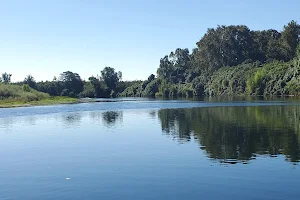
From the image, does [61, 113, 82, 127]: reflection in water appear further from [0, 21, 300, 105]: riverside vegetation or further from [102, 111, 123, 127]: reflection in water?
[0, 21, 300, 105]: riverside vegetation

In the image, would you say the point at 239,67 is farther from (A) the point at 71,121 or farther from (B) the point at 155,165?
(B) the point at 155,165

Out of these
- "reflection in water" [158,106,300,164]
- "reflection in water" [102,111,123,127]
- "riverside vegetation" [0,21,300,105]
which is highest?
"riverside vegetation" [0,21,300,105]

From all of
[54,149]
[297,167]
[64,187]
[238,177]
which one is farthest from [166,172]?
[54,149]

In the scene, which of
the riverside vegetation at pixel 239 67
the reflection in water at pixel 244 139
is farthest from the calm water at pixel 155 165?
the riverside vegetation at pixel 239 67

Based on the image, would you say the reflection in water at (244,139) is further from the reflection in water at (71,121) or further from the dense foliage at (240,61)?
the dense foliage at (240,61)

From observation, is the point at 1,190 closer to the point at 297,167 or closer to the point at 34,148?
the point at 34,148


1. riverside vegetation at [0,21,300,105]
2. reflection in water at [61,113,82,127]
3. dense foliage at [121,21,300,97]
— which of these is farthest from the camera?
dense foliage at [121,21,300,97]

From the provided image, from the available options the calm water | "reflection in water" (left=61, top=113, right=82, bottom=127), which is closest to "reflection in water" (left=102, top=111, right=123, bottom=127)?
"reflection in water" (left=61, top=113, right=82, bottom=127)

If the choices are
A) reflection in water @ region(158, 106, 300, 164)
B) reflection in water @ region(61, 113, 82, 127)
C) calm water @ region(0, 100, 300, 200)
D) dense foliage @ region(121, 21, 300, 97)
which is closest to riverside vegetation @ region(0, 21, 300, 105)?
dense foliage @ region(121, 21, 300, 97)

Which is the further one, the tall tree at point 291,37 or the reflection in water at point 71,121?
the tall tree at point 291,37

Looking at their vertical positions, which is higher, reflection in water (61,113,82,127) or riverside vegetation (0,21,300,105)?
riverside vegetation (0,21,300,105)

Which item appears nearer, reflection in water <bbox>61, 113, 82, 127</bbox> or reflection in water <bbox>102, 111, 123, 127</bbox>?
reflection in water <bbox>61, 113, 82, 127</bbox>

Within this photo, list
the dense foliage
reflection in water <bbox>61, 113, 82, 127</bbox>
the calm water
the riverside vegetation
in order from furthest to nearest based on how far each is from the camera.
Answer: the dense foliage, the riverside vegetation, reflection in water <bbox>61, 113, 82, 127</bbox>, the calm water

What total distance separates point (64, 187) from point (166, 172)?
5.37 metres
